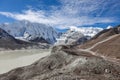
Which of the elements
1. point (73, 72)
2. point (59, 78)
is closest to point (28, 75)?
point (73, 72)

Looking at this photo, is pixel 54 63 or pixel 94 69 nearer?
pixel 94 69

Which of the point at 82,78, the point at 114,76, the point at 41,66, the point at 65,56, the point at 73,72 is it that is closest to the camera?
the point at 82,78

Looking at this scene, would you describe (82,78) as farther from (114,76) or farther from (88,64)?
(88,64)

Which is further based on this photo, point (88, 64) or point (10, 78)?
point (10, 78)

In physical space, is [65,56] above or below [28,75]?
above

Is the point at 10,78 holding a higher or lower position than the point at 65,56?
lower

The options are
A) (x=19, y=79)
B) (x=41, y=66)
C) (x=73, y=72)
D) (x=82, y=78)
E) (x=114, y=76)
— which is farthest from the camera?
(x=41, y=66)

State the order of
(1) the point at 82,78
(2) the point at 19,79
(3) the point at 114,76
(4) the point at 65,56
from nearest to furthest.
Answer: (1) the point at 82,78
(3) the point at 114,76
(2) the point at 19,79
(4) the point at 65,56

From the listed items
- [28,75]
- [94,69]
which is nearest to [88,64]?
[94,69]

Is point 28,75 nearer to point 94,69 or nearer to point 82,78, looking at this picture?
point 94,69
